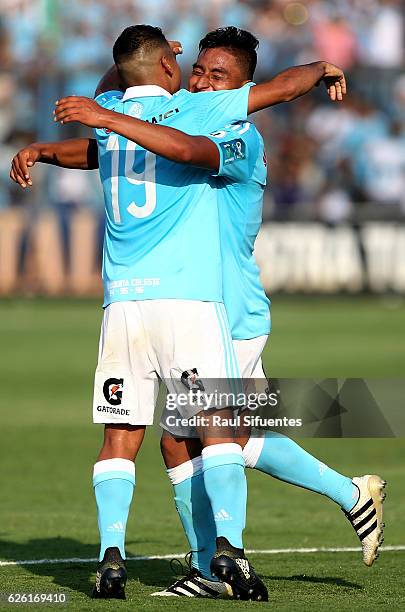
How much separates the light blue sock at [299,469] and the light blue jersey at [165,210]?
772mm

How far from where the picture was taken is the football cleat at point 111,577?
4934mm

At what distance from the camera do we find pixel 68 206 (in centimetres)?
2427

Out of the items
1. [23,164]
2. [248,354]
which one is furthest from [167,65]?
[248,354]

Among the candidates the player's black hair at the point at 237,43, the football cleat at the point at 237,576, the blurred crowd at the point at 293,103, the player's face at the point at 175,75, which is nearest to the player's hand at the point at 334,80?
the player's black hair at the point at 237,43

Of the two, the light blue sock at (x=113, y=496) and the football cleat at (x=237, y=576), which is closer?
the football cleat at (x=237, y=576)

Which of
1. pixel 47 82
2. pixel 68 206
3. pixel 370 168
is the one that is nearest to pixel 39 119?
pixel 47 82

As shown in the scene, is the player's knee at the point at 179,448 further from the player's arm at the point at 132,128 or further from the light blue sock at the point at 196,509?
the player's arm at the point at 132,128

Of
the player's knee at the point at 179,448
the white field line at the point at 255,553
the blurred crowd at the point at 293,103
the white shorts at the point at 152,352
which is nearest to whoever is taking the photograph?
the white shorts at the point at 152,352

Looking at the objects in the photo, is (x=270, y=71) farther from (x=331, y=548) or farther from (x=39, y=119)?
(x=331, y=548)

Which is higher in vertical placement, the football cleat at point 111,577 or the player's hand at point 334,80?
the player's hand at point 334,80

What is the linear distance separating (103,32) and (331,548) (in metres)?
20.5

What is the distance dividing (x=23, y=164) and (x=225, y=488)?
1.57 meters

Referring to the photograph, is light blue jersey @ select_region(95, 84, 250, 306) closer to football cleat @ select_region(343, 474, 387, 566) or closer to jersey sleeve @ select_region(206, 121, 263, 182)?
jersey sleeve @ select_region(206, 121, 263, 182)

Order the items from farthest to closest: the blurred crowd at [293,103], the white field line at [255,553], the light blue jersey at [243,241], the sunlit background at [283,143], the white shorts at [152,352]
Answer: the blurred crowd at [293,103]
the sunlit background at [283,143]
the white field line at [255,553]
the light blue jersey at [243,241]
the white shorts at [152,352]
